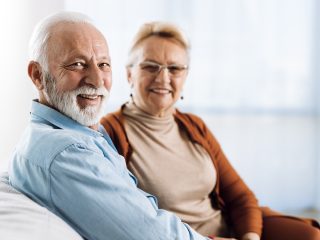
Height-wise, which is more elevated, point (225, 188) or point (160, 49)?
point (160, 49)

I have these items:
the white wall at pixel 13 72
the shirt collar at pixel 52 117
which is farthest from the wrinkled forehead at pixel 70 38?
the white wall at pixel 13 72

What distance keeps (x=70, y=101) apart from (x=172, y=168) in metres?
0.61

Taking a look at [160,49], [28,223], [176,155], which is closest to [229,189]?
[176,155]

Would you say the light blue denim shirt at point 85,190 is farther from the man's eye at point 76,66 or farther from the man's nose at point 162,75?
the man's nose at point 162,75

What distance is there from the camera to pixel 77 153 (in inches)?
40.3

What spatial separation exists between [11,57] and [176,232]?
130 cm

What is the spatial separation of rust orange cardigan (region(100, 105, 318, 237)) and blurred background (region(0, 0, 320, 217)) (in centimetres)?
116

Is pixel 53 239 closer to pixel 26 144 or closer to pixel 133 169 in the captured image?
pixel 26 144

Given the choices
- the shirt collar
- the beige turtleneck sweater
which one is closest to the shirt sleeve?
the shirt collar

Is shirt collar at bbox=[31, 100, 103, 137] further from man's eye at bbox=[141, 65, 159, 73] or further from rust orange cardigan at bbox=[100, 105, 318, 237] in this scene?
man's eye at bbox=[141, 65, 159, 73]

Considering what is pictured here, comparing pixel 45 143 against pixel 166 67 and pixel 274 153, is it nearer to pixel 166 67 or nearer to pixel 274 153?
pixel 166 67

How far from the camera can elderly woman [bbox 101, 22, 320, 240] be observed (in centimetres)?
166

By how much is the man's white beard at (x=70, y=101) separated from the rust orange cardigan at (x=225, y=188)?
1.46 ft

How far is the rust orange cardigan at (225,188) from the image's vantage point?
5.62 feet
